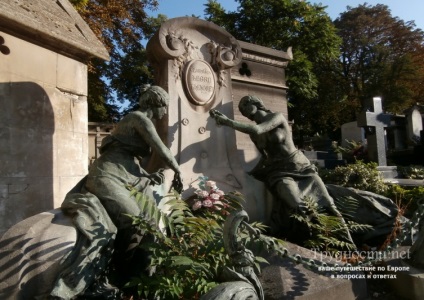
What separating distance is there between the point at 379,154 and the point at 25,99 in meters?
10.5

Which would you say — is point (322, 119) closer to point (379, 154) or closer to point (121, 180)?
point (379, 154)

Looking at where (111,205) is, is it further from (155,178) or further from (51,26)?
(51,26)

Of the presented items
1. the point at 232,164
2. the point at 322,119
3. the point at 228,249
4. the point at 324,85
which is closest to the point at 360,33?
the point at 324,85

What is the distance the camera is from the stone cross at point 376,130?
11.8 metres

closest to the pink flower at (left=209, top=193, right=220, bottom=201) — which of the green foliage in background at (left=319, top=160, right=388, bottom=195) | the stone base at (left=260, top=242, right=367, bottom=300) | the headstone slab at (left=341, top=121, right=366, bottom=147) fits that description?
the stone base at (left=260, top=242, right=367, bottom=300)

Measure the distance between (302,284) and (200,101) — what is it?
2592mm

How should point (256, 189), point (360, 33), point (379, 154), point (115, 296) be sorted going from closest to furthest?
point (115, 296) → point (256, 189) → point (379, 154) → point (360, 33)

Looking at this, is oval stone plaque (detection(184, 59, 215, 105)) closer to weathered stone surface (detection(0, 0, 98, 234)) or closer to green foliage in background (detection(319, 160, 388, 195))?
weathered stone surface (detection(0, 0, 98, 234))

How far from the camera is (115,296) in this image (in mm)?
2605

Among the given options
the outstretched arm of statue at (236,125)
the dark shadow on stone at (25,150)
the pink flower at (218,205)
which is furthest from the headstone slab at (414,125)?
the dark shadow on stone at (25,150)

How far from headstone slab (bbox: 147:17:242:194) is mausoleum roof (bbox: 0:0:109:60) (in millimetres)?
1244

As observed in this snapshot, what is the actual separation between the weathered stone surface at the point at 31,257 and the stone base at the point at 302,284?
1.52 meters
